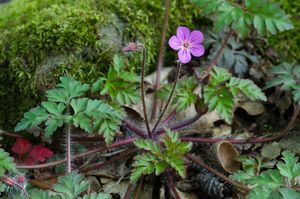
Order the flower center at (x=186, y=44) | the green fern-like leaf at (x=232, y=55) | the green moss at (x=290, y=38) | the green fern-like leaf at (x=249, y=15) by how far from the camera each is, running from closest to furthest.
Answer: the flower center at (x=186, y=44) → the green fern-like leaf at (x=249, y=15) → the green fern-like leaf at (x=232, y=55) → the green moss at (x=290, y=38)

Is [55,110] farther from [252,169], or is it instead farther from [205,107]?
[252,169]

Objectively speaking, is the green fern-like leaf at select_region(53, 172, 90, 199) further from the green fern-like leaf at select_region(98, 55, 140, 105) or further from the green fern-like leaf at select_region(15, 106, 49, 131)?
the green fern-like leaf at select_region(98, 55, 140, 105)

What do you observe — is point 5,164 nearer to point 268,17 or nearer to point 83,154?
point 83,154

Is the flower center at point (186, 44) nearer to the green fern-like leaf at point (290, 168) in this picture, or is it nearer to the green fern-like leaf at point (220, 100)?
the green fern-like leaf at point (220, 100)

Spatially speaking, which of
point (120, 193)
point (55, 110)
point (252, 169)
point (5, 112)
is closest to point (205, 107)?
point (252, 169)

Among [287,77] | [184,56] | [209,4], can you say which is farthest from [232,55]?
[184,56]

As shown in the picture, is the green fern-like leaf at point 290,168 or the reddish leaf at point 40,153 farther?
the reddish leaf at point 40,153

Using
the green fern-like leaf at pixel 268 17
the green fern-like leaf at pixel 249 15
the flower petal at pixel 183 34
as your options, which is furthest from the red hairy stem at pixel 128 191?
the green fern-like leaf at pixel 268 17
